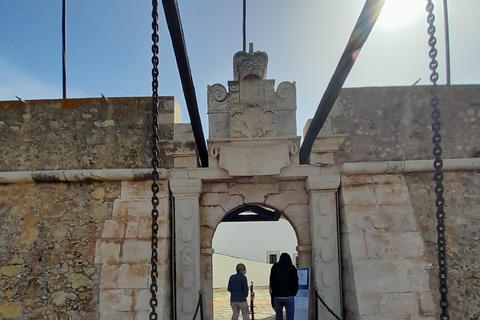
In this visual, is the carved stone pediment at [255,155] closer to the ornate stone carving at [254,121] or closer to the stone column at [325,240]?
the ornate stone carving at [254,121]

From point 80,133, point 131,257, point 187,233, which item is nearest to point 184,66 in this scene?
point 187,233

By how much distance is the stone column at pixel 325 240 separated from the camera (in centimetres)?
436

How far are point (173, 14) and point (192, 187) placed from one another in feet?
7.34

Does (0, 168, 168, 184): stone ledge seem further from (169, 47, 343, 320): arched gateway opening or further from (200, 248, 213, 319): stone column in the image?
(200, 248, 213, 319): stone column

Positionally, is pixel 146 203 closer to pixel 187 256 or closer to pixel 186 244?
pixel 186 244

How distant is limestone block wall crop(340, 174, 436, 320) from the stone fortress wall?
11 mm

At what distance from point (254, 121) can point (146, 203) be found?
160cm

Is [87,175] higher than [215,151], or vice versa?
[215,151]

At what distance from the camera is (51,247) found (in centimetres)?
446

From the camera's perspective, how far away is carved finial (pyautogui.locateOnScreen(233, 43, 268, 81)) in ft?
15.3

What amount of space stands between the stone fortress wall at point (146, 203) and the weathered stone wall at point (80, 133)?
0.01 metres

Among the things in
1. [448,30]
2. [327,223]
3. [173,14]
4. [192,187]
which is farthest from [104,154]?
[448,30]

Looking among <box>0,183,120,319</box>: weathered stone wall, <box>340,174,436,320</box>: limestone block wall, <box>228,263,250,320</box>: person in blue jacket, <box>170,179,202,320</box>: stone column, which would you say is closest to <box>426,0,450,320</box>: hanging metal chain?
<box>340,174,436,320</box>: limestone block wall

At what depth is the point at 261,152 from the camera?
459 centimetres
